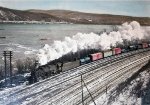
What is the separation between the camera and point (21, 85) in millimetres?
7172

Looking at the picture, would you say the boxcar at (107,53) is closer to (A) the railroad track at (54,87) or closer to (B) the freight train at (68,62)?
(B) the freight train at (68,62)

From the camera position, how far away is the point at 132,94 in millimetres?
8609

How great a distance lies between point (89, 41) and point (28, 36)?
1.47m

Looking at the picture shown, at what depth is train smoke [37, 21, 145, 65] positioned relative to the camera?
24.8 ft

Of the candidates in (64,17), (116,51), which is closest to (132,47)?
(116,51)

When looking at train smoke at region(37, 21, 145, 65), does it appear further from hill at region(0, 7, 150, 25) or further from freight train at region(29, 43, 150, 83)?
hill at region(0, 7, 150, 25)

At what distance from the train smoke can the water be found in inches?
5.3

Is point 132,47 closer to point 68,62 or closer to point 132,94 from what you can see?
point 132,94

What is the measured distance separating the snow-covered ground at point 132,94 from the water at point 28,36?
65.8 inches

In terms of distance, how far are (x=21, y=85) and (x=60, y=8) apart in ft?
5.38

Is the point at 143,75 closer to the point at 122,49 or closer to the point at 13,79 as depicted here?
the point at 122,49

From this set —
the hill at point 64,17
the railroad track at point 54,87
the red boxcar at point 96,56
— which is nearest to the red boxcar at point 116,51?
the railroad track at point 54,87

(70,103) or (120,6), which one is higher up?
(120,6)

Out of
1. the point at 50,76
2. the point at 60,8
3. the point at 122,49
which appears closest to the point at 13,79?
the point at 50,76
